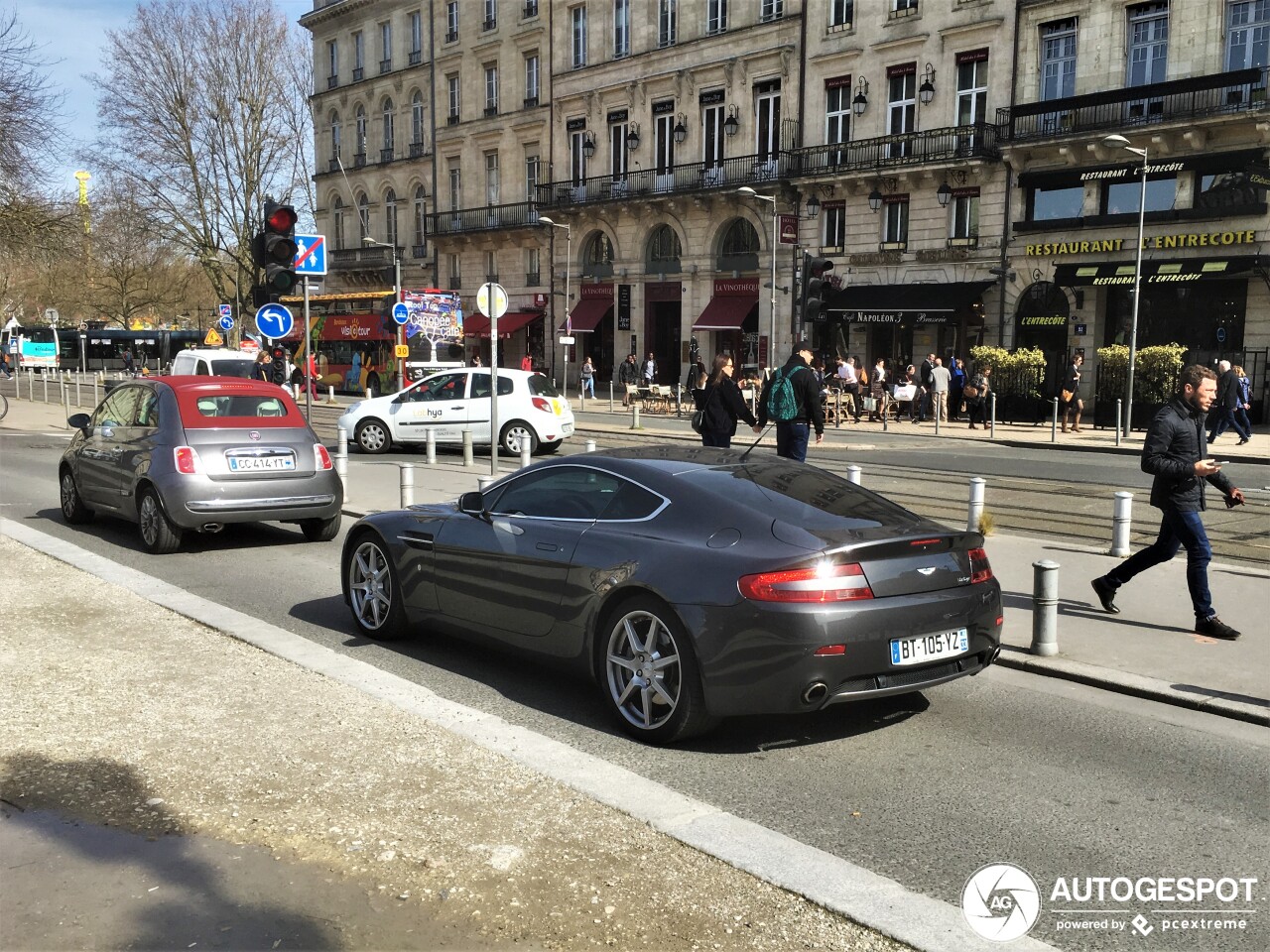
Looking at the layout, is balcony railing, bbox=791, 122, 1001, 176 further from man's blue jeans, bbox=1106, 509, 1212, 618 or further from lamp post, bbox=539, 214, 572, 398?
man's blue jeans, bbox=1106, 509, 1212, 618

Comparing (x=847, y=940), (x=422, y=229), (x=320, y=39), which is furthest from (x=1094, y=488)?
(x=320, y=39)

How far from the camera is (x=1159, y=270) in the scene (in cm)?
2877

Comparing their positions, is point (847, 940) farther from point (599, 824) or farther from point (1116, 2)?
point (1116, 2)

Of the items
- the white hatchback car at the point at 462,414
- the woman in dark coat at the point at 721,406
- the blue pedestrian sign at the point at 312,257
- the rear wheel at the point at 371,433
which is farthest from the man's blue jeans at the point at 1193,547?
the rear wheel at the point at 371,433

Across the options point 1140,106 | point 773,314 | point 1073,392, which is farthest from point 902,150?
point 1073,392

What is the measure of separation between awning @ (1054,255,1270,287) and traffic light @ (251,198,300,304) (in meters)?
21.8

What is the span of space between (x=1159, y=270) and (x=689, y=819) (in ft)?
93.1

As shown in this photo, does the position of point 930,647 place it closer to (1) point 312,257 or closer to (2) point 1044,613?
(2) point 1044,613

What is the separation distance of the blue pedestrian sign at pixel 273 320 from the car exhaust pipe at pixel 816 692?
12.0 m

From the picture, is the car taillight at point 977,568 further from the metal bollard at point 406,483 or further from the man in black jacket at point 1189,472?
the metal bollard at point 406,483

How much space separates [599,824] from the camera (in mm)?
4277

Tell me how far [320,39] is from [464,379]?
48.7 meters

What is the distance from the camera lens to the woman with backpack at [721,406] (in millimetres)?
12398

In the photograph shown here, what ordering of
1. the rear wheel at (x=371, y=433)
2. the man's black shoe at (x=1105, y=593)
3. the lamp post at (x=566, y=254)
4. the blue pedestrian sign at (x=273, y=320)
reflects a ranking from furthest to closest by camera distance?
the lamp post at (x=566, y=254)
the rear wheel at (x=371, y=433)
the blue pedestrian sign at (x=273, y=320)
the man's black shoe at (x=1105, y=593)
